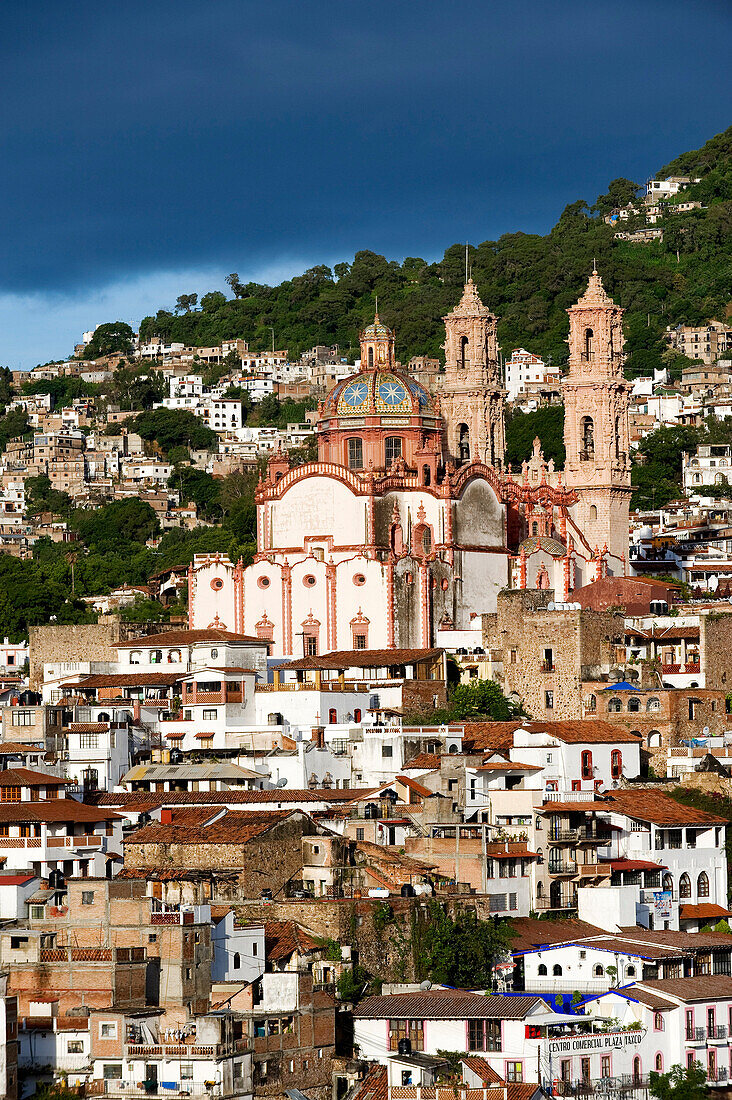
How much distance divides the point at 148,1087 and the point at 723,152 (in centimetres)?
13805

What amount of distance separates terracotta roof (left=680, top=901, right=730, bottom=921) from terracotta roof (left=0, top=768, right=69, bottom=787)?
14041 millimetres

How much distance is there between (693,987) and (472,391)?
41.0 meters

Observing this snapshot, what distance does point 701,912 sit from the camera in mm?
49531

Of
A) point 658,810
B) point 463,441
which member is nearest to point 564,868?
point 658,810

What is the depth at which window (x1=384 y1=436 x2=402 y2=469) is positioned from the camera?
72938 mm

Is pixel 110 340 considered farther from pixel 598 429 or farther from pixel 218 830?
pixel 218 830

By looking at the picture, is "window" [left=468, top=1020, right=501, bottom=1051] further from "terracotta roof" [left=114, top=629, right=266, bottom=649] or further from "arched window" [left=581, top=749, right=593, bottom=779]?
"terracotta roof" [left=114, top=629, right=266, bottom=649]

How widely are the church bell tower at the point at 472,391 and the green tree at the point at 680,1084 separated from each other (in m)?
41.0

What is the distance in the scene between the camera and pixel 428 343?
13625 cm

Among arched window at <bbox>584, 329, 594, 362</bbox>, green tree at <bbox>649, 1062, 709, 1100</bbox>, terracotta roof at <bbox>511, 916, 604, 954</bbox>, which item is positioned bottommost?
green tree at <bbox>649, 1062, 709, 1100</bbox>

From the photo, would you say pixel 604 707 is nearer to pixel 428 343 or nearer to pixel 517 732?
pixel 517 732

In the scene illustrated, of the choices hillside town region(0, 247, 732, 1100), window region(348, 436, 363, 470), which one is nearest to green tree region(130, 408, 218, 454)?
hillside town region(0, 247, 732, 1100)

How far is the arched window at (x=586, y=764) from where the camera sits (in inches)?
2136

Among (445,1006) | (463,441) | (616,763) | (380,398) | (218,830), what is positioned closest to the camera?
(445,1006)
